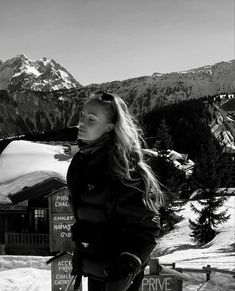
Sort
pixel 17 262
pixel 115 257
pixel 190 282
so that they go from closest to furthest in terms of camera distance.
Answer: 1. pixel 115 257
2. pixel 190 282
3. pixel 17 262

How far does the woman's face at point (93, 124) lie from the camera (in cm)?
270

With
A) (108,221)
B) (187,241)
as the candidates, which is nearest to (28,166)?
(187,241)

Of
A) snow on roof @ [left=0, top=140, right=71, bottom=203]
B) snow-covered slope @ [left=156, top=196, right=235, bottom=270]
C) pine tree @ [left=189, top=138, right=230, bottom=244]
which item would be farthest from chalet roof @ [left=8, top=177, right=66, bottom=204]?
pine tree @ [left=189, top=138, right=230, bottom=244]

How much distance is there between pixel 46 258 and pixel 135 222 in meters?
Answer: 15.3

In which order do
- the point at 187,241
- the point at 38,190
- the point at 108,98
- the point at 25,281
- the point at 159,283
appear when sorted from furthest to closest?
the point at 187,241 < the point at 38,190 < the point at 25,281 < the point at 159,283 < the point at 108,98

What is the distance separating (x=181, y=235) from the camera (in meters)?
33.3

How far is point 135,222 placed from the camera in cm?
245

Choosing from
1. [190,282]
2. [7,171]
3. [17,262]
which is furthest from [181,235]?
[190,282]

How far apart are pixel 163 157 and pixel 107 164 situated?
34486mm

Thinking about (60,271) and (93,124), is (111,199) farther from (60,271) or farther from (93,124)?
(60,271)

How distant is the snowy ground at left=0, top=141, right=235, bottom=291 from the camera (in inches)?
424

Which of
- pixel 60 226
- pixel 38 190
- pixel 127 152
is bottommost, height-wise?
pixel 38 190

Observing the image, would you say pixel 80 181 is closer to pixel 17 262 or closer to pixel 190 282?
pixel 190 282

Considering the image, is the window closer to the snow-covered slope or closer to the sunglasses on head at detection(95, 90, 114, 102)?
the snow-covered slope
